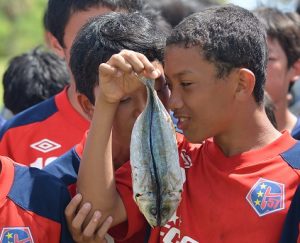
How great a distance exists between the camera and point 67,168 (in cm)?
283

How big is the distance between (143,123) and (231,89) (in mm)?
374

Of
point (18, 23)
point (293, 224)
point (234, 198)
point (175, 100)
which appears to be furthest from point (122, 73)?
point (18, 23)

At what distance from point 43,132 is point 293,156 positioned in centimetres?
136

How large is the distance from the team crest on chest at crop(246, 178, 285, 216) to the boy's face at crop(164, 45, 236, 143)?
22 centimetres

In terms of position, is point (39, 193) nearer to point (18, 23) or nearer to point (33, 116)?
point (33, 116)

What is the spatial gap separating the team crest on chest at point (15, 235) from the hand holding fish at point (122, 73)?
0.49 m

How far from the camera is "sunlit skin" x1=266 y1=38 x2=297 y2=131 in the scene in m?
A: 4.44

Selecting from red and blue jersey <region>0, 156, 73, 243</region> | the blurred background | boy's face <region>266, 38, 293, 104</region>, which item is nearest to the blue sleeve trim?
red and blue jersey <region>0, 156, 73, 243</region>

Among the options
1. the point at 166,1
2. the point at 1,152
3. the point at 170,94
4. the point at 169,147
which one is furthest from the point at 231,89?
the point at 166,1

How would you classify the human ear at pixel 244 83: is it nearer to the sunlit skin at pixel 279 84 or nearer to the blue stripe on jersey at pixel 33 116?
the blue stripe on jersey at pixel 33 116

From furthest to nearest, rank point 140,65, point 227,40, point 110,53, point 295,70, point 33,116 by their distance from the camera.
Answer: point 295,70, point 33,116, point 110,53, point 227,40, point 140,65

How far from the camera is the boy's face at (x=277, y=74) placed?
4.46 metres

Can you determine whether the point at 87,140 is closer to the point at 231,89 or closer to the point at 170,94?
the point at 170,94

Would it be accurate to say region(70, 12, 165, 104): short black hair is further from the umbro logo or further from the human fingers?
the umbro logo
